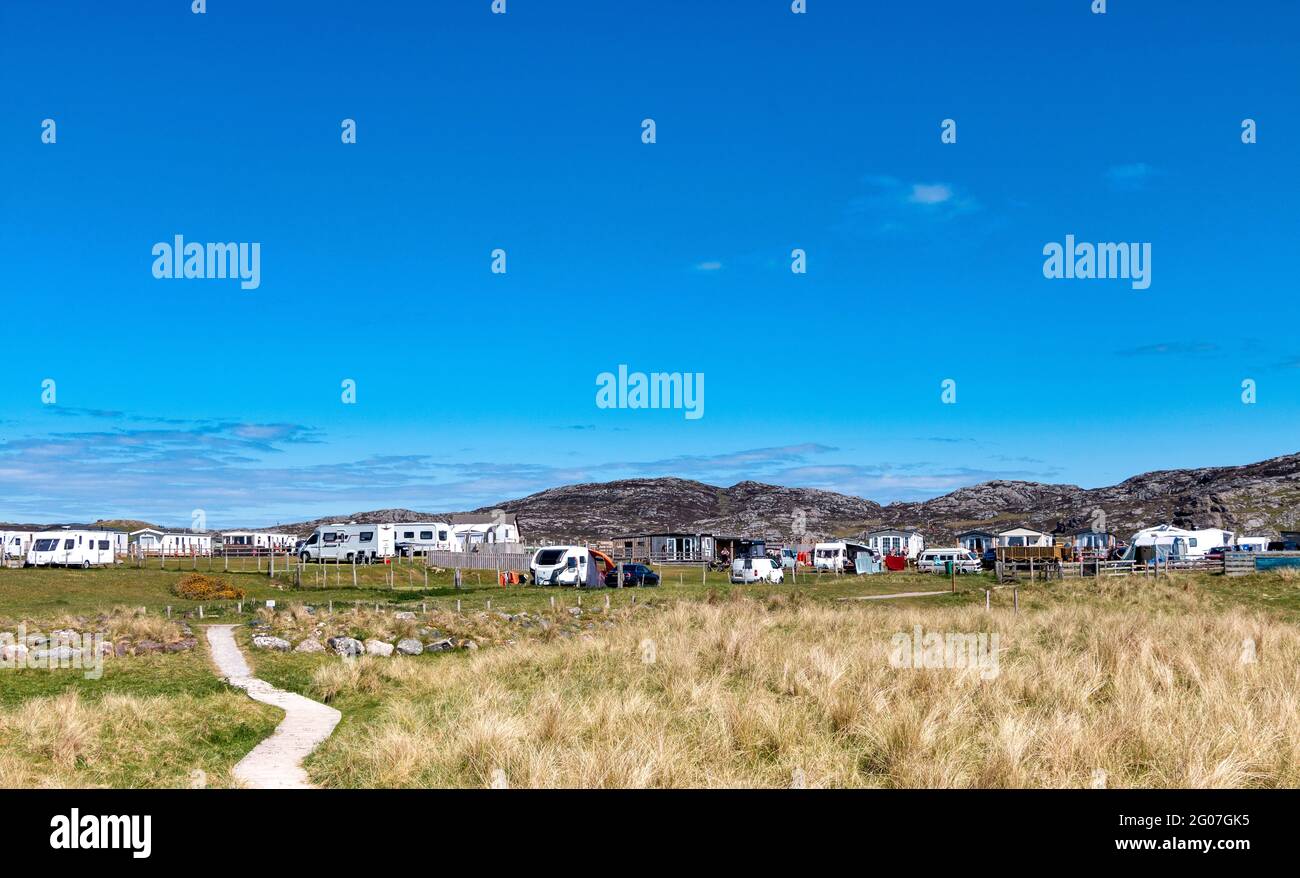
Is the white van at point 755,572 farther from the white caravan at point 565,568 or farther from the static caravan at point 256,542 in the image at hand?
the static caravan at point 256,542

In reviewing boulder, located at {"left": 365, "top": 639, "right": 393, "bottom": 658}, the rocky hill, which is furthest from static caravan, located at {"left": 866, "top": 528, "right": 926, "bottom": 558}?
boulder, located at {"left": 365, "top": 639, "right": 393, "bottom": 658}

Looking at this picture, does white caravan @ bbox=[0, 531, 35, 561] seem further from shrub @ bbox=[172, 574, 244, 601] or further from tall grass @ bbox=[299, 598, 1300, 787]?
tall grass @ bbox=[299, 598, 1300, 787]

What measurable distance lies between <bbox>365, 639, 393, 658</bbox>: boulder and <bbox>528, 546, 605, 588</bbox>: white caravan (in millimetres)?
22178

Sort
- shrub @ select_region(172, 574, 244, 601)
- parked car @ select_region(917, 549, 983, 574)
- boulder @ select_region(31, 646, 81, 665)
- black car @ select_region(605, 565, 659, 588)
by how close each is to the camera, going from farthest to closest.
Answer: parked car @ select_region(917, 549, 983, 574) → black car @ select_region(605, 565, 659, 588) → shrub @ select_region(172, 574, 244, 601) → boulder @ select_region(31, 646, 81, 665)

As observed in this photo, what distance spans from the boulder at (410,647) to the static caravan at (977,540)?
7501 cm

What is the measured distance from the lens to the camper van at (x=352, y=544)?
59531 mm

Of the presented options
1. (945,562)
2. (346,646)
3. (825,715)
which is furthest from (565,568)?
(825,715)

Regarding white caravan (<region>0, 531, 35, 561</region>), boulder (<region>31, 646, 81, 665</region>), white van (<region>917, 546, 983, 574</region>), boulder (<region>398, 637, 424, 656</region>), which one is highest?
white caravan (<region>0, 531, 35, 561</region>)

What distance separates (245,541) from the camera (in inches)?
3615

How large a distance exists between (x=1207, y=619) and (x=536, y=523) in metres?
171

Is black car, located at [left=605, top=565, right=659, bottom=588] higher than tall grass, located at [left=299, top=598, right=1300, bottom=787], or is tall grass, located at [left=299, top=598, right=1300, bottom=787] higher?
tall grass, located at [left=299, top=598, right=1300, bottom=787]

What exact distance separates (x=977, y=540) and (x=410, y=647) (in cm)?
8109

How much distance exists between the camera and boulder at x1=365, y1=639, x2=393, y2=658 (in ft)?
62.3
